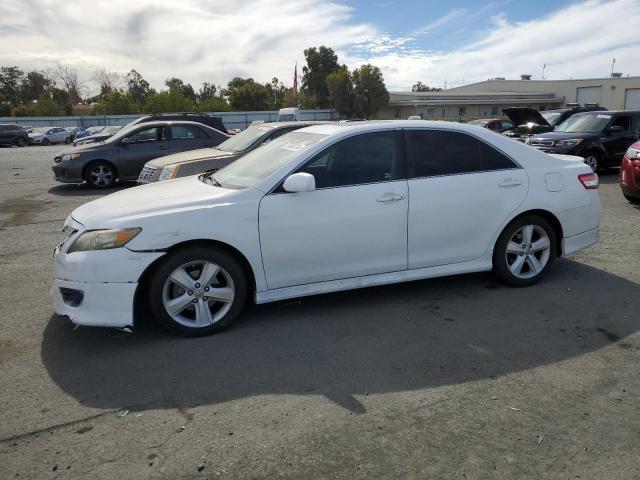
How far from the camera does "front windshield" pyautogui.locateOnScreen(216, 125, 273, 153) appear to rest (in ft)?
31.2

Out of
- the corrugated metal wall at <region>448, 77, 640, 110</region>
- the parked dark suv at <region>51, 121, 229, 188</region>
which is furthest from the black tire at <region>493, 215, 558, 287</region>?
the corrugated metal wall at <region>448, 77, 640, 110</region>

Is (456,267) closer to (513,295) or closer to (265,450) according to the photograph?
(513,295)

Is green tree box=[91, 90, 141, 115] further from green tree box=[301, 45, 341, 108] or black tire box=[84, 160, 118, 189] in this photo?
black tire box=[84, 160, 118, 189]

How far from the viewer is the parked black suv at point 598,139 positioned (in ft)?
43.6

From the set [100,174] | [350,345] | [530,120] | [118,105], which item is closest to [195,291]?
[350,345]

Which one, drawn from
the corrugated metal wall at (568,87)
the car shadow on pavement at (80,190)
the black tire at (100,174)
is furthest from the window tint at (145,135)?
the corrugated metal wall at (568,87)

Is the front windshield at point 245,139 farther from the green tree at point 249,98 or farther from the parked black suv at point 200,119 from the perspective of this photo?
the green tree at point 249,98

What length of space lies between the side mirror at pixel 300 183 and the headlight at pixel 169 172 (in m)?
5.04

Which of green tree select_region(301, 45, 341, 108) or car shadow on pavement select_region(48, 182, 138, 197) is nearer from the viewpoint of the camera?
car shadow on pavement select_region(48, 182, 138, 197)

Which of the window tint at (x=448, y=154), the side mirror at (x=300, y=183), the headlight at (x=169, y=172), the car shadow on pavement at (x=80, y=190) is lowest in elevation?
the car shadow on pavement at (x=80, y=190)

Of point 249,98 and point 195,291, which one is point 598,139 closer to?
point 195,291

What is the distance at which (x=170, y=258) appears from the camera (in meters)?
3.96

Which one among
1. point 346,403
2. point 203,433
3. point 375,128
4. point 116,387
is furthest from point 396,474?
point 375,128

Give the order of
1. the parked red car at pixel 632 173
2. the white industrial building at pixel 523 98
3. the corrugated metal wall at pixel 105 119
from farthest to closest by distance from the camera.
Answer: the corrugated metal wall at pixel 105 119, the white industrial building at pixel 523 98, the parked red car at pixel 632 173
